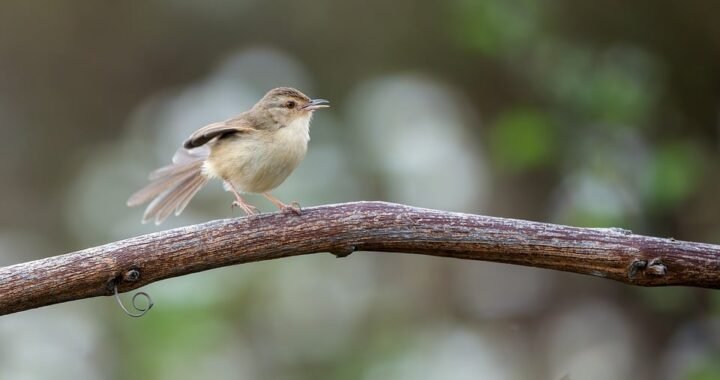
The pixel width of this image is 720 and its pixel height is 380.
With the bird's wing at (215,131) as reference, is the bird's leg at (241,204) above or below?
below

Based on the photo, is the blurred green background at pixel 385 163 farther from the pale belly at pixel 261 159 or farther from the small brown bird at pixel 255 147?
the pale belly at pixel 261 159

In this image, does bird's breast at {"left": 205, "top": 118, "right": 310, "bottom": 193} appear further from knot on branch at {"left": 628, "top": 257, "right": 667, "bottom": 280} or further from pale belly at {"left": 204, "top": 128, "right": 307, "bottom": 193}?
knot on branch at {"left": 628, "top": 257, "right": 667, "bottom": 280}

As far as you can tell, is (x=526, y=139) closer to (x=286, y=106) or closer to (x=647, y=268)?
(x=286, y=106)

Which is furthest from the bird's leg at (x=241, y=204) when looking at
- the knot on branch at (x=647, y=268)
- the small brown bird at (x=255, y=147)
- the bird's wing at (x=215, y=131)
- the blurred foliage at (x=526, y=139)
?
the blurred foliage at (x=526, y=139)

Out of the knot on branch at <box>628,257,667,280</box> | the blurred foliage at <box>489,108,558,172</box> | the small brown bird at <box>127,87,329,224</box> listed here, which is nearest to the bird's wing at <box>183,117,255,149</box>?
the small brown bird at <box>127,87,329,224</box>

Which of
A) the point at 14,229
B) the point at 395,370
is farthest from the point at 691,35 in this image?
the point at 14,229

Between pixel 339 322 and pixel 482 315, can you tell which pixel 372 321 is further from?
pixel 482 315

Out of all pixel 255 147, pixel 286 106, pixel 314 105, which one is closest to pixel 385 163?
pixel 314 105
